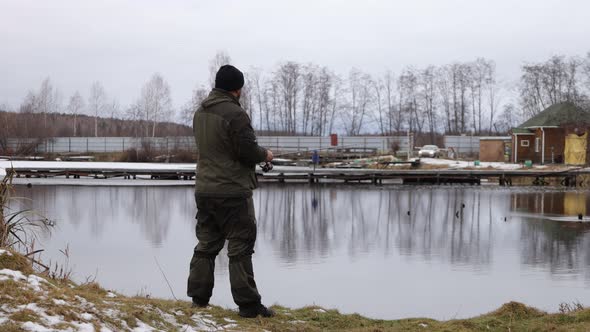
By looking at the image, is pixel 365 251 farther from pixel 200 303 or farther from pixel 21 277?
pixel 21 277

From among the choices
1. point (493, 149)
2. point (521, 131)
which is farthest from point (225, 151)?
point (493, 149)

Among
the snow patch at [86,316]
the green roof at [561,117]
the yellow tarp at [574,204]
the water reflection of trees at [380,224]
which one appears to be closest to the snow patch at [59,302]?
the snow patch at [86,316]

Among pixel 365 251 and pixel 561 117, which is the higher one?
pixel 561 117

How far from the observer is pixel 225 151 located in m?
5.40

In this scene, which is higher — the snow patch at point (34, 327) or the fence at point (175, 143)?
the fence at point (175, 143)

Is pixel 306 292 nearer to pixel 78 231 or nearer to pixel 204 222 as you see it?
pixel 204 222

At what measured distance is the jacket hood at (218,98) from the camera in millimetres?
5480

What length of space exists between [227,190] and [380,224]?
14390 mm

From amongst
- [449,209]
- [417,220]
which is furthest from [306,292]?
[449,209]

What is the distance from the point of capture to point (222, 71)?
556cm

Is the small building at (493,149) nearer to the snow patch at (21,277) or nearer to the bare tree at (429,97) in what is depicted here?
the bare tree at (429,97)

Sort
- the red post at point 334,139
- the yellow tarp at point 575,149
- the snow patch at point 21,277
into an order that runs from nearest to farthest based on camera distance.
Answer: the snow patch at point 21,277 → the yellow tarp at point 575,149 → the red post at point 334,139

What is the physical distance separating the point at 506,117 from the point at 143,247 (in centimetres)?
6896

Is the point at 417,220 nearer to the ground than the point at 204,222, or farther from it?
nearer to the ground
